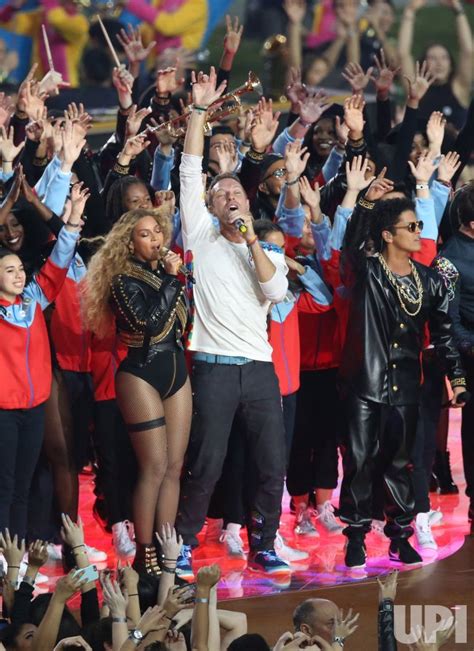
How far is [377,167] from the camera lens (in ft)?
28.6

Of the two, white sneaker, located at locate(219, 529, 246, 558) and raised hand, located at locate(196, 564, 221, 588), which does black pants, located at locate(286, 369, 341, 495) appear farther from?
raised hand, located at locate(196, 564, 221, 588)

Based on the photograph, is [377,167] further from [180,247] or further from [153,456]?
[153,456]

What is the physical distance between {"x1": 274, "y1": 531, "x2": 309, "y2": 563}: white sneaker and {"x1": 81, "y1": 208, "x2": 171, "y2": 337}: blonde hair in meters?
1.42

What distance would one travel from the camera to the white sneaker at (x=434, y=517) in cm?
795

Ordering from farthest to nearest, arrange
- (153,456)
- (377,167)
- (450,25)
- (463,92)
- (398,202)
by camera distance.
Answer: (450,25), (463,92), (377,167), (398,202), (153,456)

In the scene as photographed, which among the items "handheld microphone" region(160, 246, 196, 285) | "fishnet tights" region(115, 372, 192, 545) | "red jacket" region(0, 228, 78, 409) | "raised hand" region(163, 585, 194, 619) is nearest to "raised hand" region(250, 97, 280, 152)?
"handheld microphone" region(160, 246, 196, 285)

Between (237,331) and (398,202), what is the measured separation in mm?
1042

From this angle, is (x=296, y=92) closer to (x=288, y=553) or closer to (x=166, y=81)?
(x=166, y=81)

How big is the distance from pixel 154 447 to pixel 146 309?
615 millimetres

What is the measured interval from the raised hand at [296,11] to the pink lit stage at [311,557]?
7245 millimetres

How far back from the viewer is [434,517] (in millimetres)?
7980

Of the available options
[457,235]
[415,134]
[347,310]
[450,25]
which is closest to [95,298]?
[347,310]

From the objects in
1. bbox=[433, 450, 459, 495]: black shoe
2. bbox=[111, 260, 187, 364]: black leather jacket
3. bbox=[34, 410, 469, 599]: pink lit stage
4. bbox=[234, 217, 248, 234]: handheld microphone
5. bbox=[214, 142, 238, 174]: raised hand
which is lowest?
bbox=[34, 410, 469, 599]: pink lit stage

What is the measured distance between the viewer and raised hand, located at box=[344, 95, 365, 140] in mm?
8273
